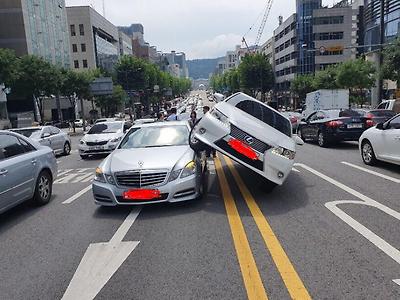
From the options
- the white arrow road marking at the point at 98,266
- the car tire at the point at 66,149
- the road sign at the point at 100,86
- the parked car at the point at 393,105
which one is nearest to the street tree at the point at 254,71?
the road sign at the point at 100,86

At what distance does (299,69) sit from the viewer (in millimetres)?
79750

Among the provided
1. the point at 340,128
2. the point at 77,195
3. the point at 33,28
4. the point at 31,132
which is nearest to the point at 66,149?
the point at 31,132

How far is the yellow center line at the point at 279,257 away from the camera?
3.61m

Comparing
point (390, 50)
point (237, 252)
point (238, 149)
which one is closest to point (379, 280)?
point (237, 252)

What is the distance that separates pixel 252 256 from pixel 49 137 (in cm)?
1405

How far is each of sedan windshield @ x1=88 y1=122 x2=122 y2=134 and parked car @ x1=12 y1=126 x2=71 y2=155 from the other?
1.76 metres

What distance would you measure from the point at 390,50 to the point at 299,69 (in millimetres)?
57576

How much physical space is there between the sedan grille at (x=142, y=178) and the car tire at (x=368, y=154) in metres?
6.52

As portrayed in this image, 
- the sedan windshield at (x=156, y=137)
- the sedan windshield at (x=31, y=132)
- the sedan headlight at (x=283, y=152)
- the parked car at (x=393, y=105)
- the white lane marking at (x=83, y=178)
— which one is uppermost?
the sedan windshield at (x=156, y=137)

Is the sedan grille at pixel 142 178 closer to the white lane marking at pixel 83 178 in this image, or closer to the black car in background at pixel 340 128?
the white lane marking at pixel 83 178

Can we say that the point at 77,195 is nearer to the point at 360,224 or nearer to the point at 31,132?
the point at 360,224

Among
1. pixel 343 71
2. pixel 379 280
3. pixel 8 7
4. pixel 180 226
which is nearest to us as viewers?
pixel 379 280

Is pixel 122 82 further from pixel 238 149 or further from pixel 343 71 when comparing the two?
pixel 238 149

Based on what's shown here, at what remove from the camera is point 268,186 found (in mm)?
7375
